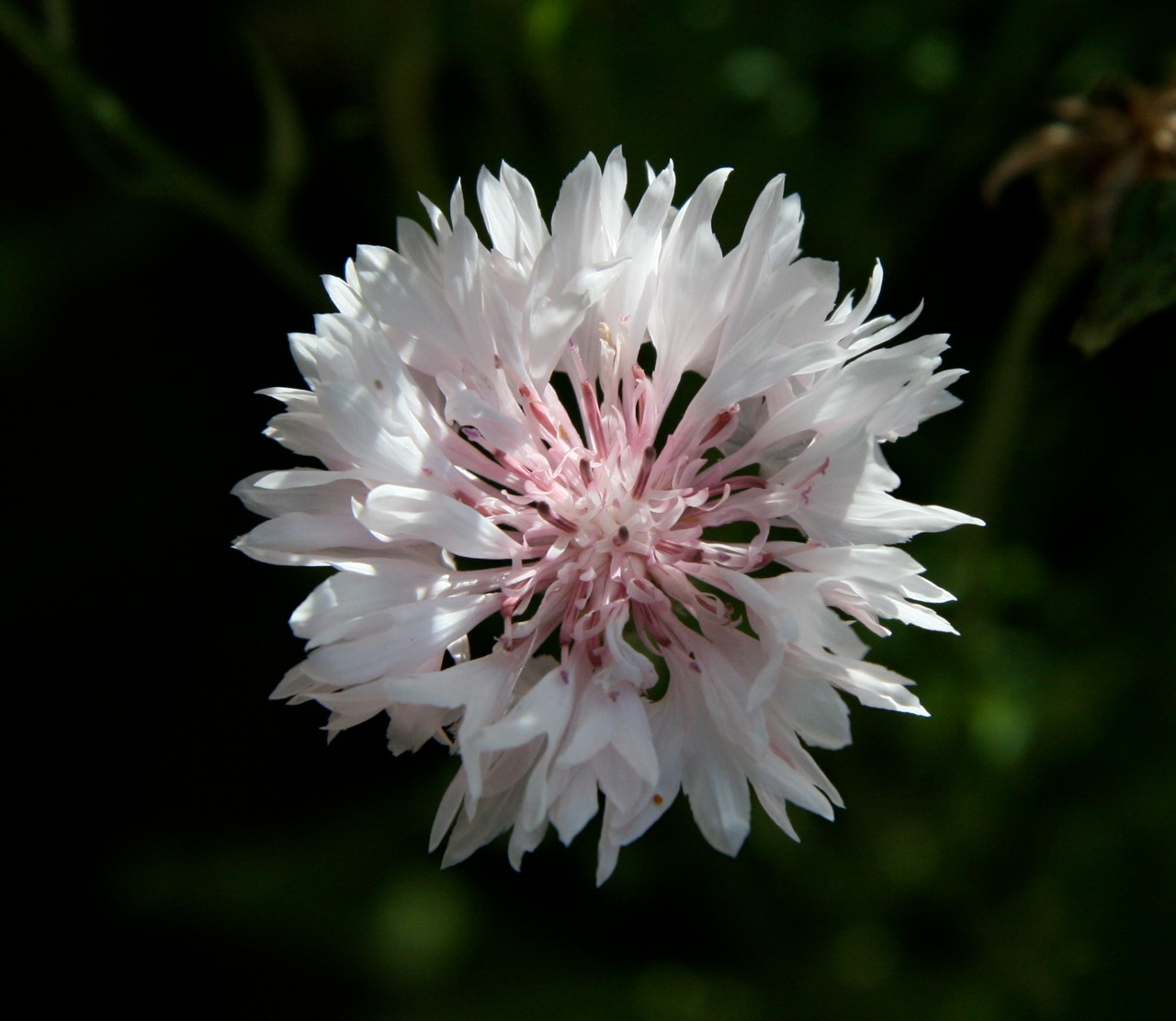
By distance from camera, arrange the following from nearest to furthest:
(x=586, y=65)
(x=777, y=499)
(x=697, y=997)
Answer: (x=777, y=499) → (x=586, y=65) → (x=697, y=997)

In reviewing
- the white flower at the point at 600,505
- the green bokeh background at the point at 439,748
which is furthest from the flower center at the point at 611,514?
the green bokeh background at the point at 439,748

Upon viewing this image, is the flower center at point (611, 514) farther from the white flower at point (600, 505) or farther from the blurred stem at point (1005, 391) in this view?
the blurred stem at point (1005, 391)

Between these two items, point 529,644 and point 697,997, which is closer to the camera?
point 529,644

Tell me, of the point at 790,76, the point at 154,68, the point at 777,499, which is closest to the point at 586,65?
the point at 790,76

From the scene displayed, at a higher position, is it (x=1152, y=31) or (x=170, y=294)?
(x=1152, y=31)

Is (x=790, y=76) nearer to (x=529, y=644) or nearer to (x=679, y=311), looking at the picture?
(x=679, y=311)

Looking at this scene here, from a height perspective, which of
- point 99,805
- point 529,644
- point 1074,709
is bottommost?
point 99,805

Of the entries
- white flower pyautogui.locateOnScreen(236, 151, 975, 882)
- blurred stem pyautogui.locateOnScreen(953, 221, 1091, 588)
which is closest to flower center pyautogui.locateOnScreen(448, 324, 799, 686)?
white flower pyautogui.locateOnScreen(236, 151, 975, 882)
